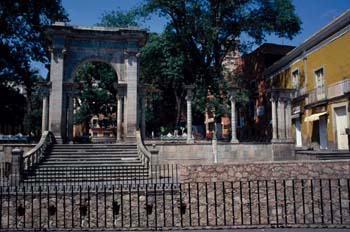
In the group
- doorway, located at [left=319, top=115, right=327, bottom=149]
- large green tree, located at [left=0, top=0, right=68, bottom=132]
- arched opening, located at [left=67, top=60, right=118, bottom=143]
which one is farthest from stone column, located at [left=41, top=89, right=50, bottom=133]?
doorway, located at [left=319, top=115, right=327, bottom=149]

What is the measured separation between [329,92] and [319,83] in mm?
2068

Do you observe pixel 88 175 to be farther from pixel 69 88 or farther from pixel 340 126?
pixel 340 126

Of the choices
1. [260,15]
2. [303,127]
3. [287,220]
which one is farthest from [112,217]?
[260,15]

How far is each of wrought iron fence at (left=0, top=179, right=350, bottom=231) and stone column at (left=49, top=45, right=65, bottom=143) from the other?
9.80m

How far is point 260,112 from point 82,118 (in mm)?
19131

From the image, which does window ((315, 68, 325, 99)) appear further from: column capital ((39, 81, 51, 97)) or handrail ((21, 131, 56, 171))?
handrail ((21, 131, 56, 171))

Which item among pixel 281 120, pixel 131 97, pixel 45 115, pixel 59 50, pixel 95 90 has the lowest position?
pixel 281 120

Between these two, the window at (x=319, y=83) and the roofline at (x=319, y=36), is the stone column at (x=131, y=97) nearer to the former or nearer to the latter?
the roofline at (x=319, y=36)

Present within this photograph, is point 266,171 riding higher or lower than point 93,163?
higher

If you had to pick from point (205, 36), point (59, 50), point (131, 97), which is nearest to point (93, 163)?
point (131, 97)

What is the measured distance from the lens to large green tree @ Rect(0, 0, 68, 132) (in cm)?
2525

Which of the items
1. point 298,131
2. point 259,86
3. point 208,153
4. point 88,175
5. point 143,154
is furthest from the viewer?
point 259,86

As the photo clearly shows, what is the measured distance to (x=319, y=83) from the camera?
23797mm

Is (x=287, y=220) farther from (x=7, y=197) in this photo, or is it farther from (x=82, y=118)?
(x=82, y=118)
